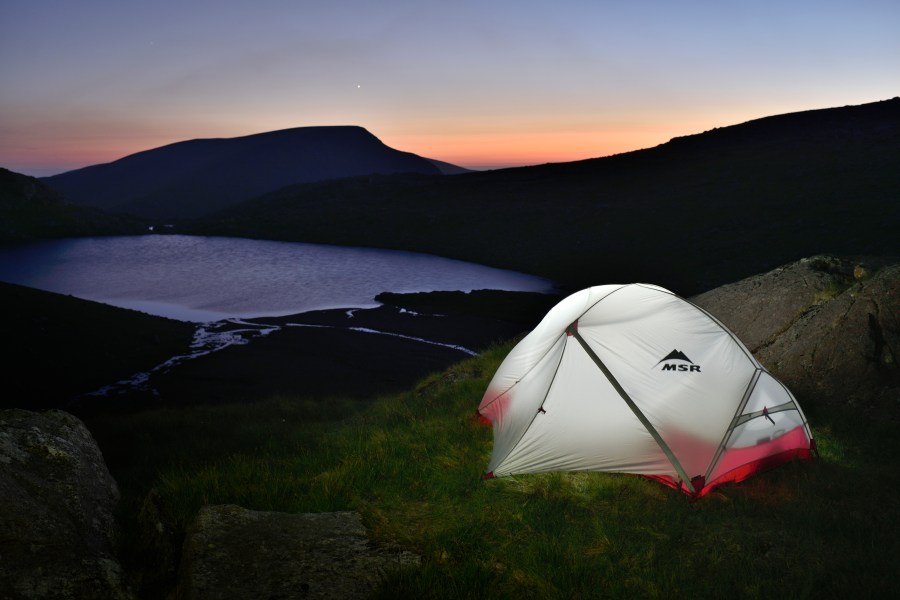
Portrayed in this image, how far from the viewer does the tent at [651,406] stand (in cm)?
748

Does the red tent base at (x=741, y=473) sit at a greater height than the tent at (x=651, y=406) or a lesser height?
lesser

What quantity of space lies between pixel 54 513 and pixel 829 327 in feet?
40.7

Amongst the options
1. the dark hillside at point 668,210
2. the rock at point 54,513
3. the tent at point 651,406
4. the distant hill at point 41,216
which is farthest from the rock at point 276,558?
the distant hill at point 41,216

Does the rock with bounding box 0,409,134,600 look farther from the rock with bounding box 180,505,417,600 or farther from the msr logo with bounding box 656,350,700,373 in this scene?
the msr logo with bounding box 656,350,700,373

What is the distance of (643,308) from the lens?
850cm

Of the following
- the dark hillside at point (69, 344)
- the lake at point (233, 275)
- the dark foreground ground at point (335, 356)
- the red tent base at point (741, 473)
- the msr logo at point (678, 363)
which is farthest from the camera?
the lake at point (233, 275)

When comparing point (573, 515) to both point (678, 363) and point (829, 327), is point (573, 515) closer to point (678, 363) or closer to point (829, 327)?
point (678, 363)

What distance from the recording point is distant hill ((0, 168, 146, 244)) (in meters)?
119

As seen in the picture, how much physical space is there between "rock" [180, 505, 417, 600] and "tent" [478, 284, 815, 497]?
2861mm

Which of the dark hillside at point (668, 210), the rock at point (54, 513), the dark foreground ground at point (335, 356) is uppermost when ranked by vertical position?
the dark hillside at point (668, 210)

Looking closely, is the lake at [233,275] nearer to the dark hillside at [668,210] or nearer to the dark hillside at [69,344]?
the dark hillside at [668,210]

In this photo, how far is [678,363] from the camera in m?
7.86

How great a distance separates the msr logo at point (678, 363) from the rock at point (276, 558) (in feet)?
15.0

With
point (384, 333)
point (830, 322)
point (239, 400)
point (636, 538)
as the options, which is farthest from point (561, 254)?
point (636, 538)
